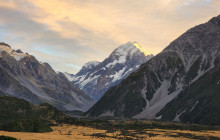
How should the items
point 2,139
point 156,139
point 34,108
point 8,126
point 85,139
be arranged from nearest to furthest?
point 2,139 < point 85,139 < point 156,139 < point 8,126 < point 34,108

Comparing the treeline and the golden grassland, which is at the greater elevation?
the treeline

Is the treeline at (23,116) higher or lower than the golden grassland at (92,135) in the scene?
higher

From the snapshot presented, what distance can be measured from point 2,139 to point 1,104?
101 metres

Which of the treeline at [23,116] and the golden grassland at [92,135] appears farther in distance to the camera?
the treeline at [23,116]

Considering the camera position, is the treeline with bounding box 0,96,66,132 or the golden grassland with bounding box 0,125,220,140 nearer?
the golden grassland with bounding box 0,125,220,140

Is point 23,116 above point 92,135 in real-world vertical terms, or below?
above

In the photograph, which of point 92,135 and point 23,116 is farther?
point 23,116

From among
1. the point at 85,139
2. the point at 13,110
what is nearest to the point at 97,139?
the point at 85,139

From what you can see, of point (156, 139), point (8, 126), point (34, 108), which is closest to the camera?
point (156, 139)

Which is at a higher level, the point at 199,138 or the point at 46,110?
the point at 46,110

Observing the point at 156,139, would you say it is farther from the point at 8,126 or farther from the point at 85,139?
the point at 8,126

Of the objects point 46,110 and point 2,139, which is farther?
point 46,110

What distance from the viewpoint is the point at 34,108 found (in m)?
194

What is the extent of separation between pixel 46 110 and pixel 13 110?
76.5ft
